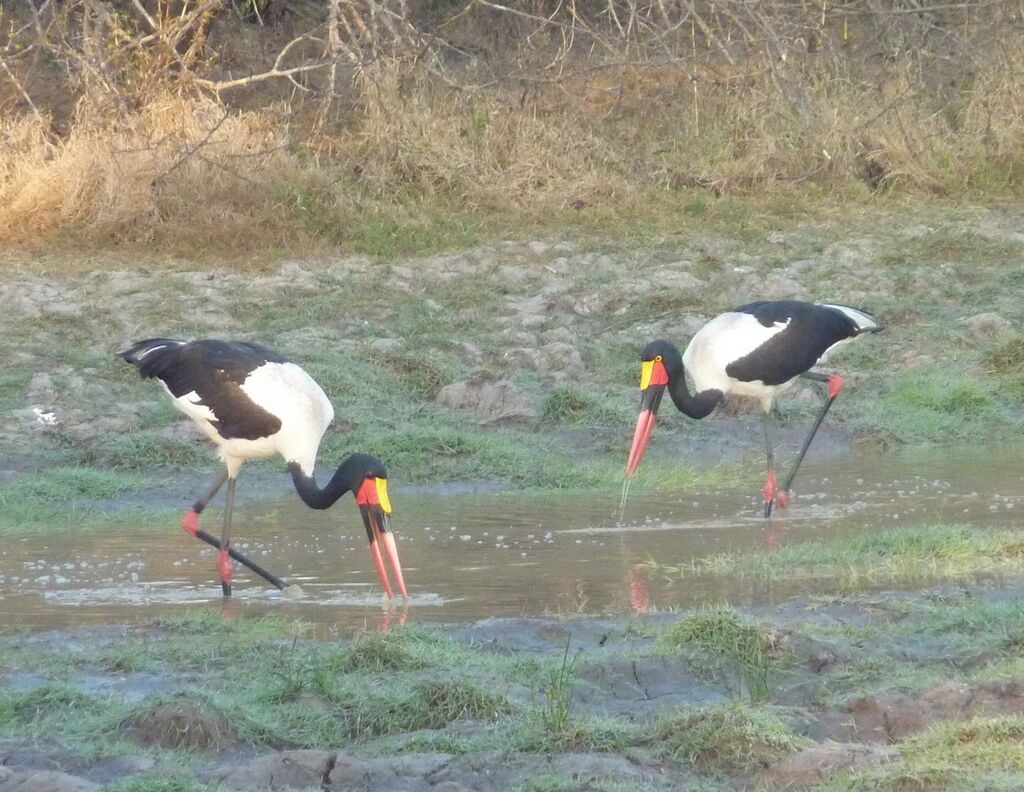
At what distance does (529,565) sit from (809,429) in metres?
→ 2.99

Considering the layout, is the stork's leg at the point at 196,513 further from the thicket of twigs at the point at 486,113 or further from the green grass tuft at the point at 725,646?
the thicket of twigs at the point at 486,113

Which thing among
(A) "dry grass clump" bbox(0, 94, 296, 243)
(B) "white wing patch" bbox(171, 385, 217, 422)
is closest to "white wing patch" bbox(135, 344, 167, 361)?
(B) "white wing patch" bbox(171, 385, 217, 422)

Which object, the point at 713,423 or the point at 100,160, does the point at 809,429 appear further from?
the point at 100,160

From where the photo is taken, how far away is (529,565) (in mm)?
6105

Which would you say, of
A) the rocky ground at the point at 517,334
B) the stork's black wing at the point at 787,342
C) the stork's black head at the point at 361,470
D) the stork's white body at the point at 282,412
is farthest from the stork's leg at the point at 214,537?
the stork's black wing at the point at 787,342

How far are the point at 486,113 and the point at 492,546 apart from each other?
592 centimetres

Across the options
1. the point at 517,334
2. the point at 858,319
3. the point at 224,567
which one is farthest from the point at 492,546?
the point at 517,334

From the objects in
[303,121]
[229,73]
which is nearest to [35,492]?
[303,121]

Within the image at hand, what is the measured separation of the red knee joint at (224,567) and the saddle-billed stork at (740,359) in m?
2.05

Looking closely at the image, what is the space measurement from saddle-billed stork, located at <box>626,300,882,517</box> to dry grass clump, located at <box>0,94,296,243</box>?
3.80 metres

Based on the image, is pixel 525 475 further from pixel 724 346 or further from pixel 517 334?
pixel 517 334

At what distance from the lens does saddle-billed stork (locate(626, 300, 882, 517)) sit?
25.1ft

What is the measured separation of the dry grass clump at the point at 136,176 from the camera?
10.6 m

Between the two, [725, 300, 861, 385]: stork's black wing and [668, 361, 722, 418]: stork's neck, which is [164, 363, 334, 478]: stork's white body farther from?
[725, 300, 861, 385]: stork's black wing
